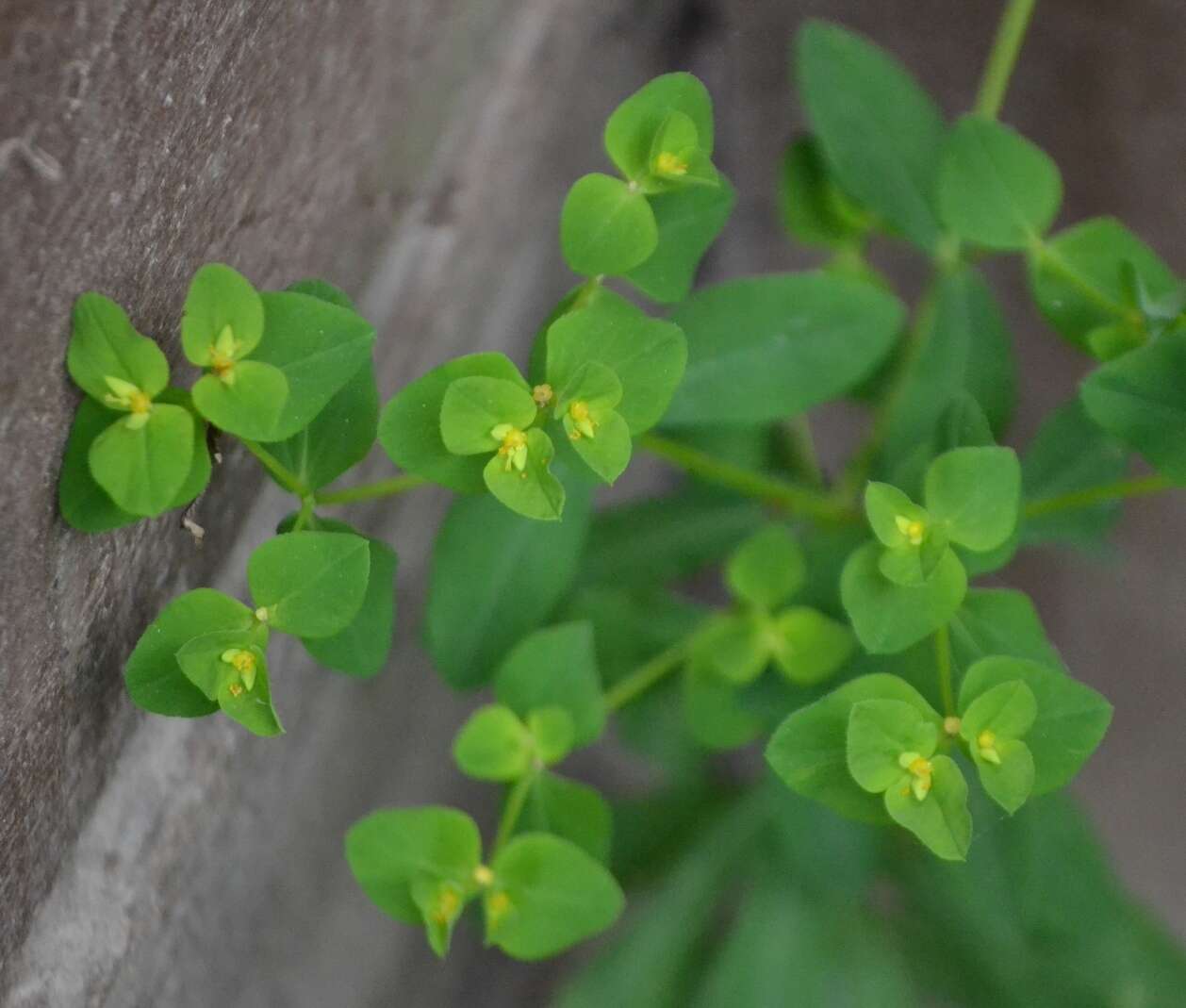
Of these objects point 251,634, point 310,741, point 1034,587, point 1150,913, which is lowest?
point 1150,913

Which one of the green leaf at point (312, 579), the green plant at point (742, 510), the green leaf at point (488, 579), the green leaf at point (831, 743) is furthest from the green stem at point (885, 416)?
the green leaf at point (312, 579)

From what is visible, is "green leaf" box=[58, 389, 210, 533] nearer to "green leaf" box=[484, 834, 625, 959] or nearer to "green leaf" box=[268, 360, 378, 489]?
"green leaf" box=[268, 360, 378, 489]

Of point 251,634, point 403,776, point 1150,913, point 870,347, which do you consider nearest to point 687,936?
point 403,776

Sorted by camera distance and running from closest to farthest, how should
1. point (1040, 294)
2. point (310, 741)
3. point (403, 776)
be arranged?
point (1040, 294)
point (310, 741)
point (403, 776)

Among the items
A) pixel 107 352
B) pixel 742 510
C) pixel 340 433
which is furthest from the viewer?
pixel 742 510

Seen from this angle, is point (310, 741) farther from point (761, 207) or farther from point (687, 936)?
point (761, 207)

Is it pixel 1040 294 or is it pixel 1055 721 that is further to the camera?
pixel 1040 294

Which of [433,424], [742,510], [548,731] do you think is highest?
[433,424]

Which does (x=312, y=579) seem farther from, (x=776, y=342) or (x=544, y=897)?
(x=776, y=342)

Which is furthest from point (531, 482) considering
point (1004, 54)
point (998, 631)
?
point (1004, 54)
